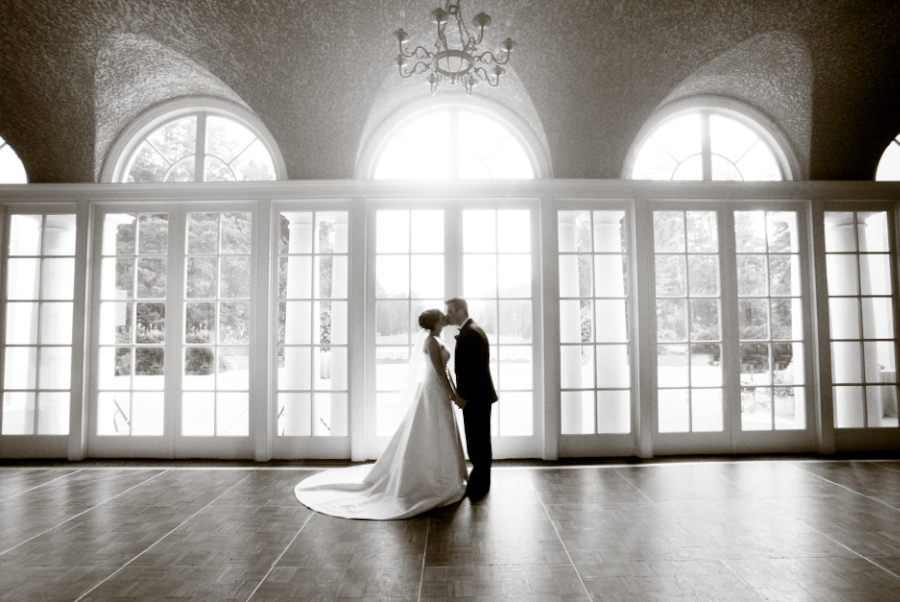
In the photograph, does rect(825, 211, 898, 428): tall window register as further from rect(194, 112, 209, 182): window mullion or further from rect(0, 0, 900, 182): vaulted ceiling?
rect(194, 112, 209, 182): window mullion

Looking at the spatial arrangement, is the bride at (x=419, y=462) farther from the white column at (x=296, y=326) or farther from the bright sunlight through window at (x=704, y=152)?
the bright sunlight through window at (x=704, y=152)

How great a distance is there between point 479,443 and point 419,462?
53 cm

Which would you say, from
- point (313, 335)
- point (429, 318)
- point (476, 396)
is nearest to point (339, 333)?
point (313, 335)

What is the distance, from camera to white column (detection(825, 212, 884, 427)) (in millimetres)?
4984

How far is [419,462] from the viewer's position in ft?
11.4

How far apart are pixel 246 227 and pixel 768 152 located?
19.4 ft

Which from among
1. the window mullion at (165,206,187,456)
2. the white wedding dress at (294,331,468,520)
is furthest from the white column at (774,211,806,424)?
the window mullion at (165,206,187,456)

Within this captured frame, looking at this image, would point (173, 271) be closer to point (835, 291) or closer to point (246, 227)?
point (246, 227)

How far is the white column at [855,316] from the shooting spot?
16.4 feet

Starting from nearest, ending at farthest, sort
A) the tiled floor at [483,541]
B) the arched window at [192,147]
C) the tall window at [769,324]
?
the tiled floor at [483,541] < the tall window at [769,324] < the arched window at [192,147]

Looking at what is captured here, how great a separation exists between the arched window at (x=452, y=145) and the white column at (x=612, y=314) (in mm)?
968

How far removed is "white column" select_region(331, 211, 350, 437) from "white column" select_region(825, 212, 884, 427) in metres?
5.28

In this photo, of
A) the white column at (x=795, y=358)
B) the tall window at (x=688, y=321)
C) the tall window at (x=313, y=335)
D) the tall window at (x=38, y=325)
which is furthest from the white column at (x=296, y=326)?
the white column at (x=795, y=358)

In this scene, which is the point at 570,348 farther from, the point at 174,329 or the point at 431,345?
the point at 174,329
